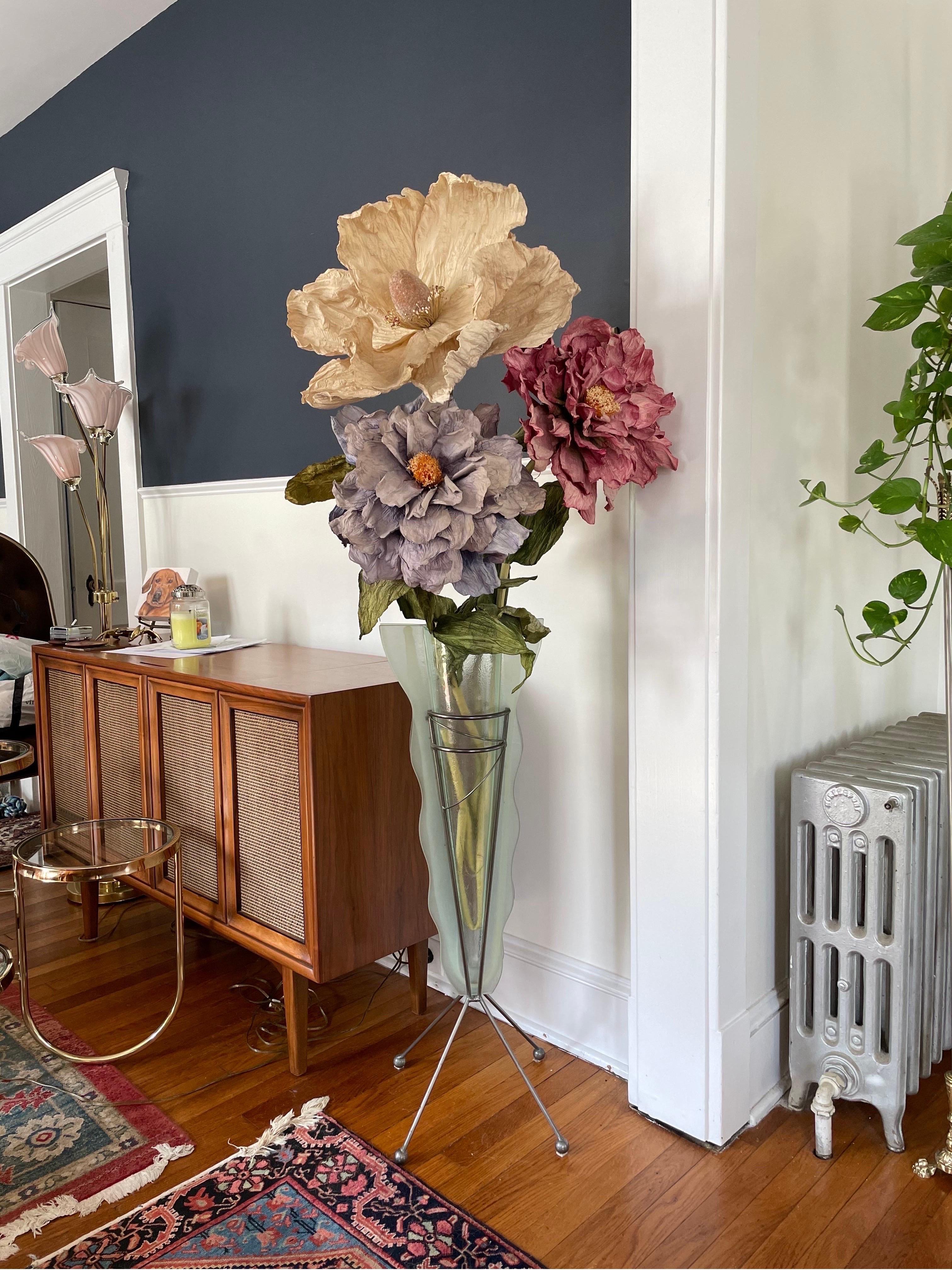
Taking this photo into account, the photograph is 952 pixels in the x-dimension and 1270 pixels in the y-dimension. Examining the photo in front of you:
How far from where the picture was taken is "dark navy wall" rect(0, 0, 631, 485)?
75.6 inches

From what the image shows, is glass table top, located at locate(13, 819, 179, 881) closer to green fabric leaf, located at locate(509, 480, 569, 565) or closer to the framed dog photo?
the framed dog photo

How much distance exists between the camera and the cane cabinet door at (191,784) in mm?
2121

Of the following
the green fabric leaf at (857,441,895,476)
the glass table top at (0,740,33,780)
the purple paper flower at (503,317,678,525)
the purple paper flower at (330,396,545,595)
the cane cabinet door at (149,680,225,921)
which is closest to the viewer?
the purple paper flower at (330,396,545,595)

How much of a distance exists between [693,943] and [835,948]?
11.3 inches

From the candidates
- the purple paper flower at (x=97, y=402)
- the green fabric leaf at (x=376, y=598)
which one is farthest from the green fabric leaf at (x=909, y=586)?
the purple paper flower at (x=97, y=402)

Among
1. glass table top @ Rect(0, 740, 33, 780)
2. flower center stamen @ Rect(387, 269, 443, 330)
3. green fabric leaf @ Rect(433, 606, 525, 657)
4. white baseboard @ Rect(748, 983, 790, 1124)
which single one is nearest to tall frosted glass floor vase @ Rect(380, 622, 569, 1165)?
green fabric leaf @ Rect(433, 606, 525, 657)

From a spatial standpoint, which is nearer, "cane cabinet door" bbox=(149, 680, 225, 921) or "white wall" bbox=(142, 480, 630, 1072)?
"white wall" bbox=(142, 480, 630, 1072)

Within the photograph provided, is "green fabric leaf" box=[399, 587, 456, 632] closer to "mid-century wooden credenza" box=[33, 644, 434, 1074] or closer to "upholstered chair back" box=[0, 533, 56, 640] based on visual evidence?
→ "mid-century wooden credenza" box=[33, 644, 434, 1074]

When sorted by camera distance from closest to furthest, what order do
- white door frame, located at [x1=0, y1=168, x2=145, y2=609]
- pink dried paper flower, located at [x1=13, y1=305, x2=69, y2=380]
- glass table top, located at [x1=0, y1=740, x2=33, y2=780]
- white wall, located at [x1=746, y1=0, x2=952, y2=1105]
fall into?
Result: white wall, located at [x1=746, y1=0, x2=952, y2=1105] < glass table top, located at [x1=0, y1=740, x2=33, y2=780] < pink dried paper flower, located at [x1=13, y1=305, x2=69, y2=380] < white door frame, located at [x1=0, y1=168, x2=145, y2=609]

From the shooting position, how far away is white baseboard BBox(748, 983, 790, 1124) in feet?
5.85

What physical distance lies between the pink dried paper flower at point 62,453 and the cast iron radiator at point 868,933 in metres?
2.70

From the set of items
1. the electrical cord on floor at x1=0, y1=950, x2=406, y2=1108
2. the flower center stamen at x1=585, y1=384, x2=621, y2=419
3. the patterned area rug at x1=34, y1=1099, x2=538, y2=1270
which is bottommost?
the electrical cord on floor at x1=0, y1=950, x2=406, y2=1108

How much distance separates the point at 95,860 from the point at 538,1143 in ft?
3.62

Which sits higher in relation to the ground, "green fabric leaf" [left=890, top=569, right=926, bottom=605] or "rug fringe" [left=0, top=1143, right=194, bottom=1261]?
"green fabric leaf" [left=890, top=569, right=926, bottom=605]
